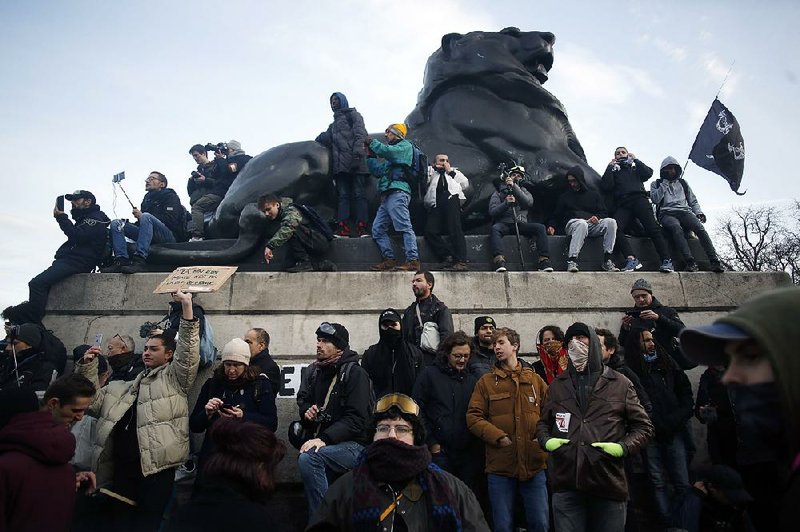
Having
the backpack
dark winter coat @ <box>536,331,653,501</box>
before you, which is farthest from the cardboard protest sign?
dark winter coat @ <box>536,331,653,501</box>

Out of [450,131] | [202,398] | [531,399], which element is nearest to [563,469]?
[531,399]

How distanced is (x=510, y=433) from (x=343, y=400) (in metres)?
1.29

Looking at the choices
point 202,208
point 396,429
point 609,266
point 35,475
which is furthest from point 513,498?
point 202,208

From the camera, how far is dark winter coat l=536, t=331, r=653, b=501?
382cm

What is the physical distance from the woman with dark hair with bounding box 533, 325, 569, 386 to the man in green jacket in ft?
7.27

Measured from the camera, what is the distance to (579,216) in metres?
8.44

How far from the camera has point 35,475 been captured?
8.66 ft

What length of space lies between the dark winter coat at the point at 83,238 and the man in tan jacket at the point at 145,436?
329 cm

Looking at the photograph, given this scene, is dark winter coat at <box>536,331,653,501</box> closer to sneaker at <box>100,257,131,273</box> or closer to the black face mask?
the black face mask

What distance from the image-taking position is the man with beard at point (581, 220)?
7.92 m

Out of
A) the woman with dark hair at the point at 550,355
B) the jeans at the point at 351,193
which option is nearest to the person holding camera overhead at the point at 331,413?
the woman with dark hair at the point at 550,355

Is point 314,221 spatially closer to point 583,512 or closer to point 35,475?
point 583,512

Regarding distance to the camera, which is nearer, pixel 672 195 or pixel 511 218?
Result: pixel 511 218

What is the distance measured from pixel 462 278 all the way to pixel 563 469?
3.71 meters
